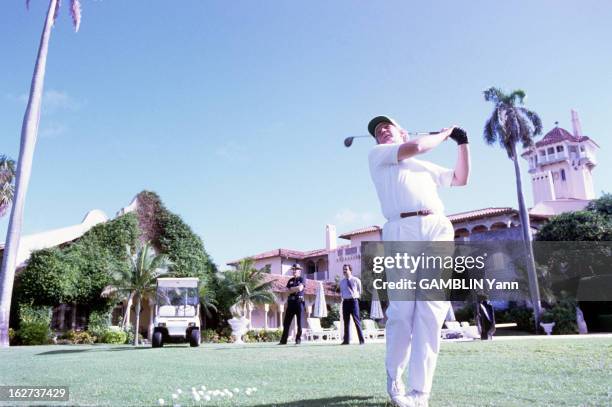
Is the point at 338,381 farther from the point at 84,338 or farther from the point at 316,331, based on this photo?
the point at 84,338

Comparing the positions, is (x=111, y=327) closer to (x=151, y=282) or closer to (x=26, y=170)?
(x=151, y=282)

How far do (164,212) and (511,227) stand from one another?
2700 cm

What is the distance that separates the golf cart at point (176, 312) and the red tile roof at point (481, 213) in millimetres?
33406

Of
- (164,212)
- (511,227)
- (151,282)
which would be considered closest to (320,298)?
(151,282)

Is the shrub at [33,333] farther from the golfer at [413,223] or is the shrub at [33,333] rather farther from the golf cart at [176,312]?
the golfer at [413,223]

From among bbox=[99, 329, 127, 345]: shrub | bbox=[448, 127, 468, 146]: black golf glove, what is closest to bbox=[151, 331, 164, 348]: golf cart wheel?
bbox=[448, 127, 468, 146]: black golf glove

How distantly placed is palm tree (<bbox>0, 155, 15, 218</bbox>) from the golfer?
111 ft

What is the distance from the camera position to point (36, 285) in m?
25.3

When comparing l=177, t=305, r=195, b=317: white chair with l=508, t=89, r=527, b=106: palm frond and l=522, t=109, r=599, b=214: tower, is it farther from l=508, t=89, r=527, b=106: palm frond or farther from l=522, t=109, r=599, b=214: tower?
l=522, t=109, r=599, b=214: tower

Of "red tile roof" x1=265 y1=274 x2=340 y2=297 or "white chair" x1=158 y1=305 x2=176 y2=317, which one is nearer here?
"white chair" x1=158 y1=305 x2=176 y2=317

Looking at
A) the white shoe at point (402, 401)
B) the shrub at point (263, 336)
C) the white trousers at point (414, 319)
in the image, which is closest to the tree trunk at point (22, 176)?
the shrub at point (263, 336)

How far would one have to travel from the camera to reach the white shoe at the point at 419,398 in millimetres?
3139

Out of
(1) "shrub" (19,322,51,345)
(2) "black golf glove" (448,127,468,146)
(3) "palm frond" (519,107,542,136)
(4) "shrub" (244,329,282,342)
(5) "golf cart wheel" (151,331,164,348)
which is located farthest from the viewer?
(3) "palm frond" (519,107,542,136)

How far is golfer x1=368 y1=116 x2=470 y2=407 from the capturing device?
3.38 meters
